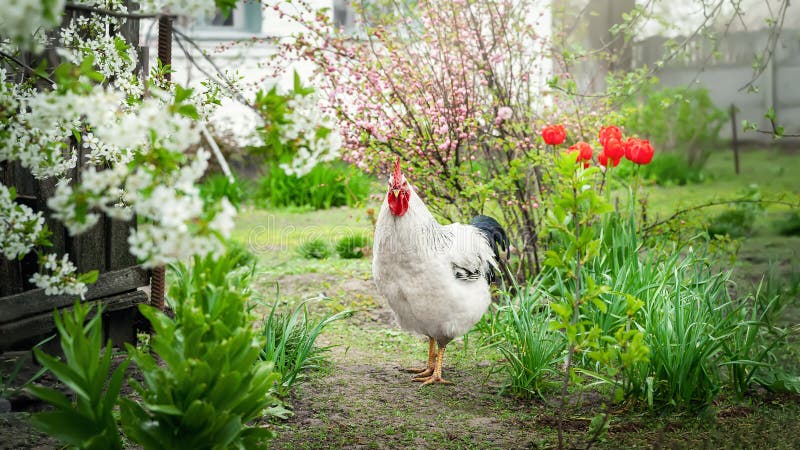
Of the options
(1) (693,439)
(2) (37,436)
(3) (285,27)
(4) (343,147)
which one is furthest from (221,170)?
(1) (693,439)

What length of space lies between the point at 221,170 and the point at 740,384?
25.3 ft

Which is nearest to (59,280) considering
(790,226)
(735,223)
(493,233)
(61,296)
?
(61,296)

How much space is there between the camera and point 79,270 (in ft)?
13.1

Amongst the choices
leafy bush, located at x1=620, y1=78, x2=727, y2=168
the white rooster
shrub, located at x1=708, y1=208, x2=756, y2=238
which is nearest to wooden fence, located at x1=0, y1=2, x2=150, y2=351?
the white rooster

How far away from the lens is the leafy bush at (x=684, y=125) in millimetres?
11336

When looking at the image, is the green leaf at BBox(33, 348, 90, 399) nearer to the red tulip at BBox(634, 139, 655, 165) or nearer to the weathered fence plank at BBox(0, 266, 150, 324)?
the weathered fence plank at BBox(0, 266, 150, 324)

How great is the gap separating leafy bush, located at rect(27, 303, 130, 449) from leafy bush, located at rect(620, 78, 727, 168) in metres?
9.94

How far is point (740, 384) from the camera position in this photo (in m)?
3.59

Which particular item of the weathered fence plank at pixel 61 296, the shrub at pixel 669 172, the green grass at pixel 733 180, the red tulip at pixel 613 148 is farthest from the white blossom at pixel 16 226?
the shrub at pixel 669 172

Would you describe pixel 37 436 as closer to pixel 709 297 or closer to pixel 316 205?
pixel 709 297

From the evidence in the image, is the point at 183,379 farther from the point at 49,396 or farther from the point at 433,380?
the point at 433,380

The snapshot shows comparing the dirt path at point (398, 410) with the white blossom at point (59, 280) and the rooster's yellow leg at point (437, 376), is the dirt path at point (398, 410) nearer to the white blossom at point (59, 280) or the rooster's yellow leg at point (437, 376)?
the rooster's yellow leg at point (437, 376)

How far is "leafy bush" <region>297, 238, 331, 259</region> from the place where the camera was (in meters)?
7.13

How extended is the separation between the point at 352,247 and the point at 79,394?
15.5 ft
